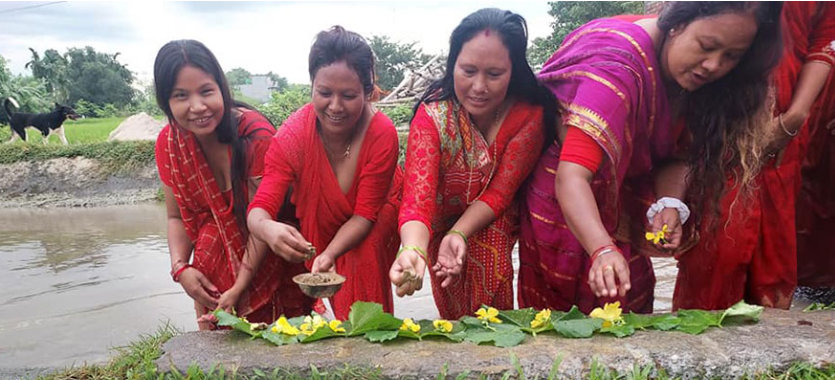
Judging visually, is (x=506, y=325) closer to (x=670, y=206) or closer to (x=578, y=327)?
(x=578, y=327)

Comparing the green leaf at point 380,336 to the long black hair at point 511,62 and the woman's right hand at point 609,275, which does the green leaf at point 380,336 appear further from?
the long black hair at point 511,62

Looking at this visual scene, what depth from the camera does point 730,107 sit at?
2396mm

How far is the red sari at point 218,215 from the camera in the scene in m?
3.01

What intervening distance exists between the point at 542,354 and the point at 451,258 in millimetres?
567

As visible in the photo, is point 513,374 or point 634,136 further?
point 634,136

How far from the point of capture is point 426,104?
8.82 ft

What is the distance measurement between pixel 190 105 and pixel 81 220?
6732 mm

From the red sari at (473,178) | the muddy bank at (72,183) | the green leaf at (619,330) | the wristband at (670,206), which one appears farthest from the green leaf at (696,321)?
the muddy bank at (72,183)

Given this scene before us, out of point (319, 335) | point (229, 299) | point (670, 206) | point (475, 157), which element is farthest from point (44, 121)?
point (670, 206)

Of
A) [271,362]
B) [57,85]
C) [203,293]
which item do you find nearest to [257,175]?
[203,293]

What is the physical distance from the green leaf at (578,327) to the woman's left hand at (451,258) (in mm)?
432

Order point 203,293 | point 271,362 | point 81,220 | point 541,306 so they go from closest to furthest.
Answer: point 271,362 < point 541,306 < point 203,293 < point 81,220

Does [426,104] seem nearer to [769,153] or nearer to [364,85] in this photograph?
[364,85]

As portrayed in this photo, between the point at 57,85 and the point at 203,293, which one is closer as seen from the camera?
Answer: the point at 203,293
